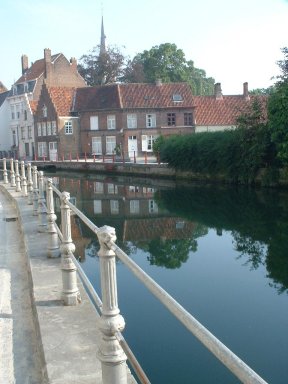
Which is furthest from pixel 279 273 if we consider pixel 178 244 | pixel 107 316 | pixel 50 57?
pixel 50 57

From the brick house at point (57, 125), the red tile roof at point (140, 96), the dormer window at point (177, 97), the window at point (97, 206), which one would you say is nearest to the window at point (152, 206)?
the window at point (97, 206)

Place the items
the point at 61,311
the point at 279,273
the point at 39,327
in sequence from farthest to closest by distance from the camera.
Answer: the point at 279,273 → the point at 61,311 → the point at 39,327

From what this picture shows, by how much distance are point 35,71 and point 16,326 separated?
60.0m

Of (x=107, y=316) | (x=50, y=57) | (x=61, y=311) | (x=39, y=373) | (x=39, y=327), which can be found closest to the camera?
(x=107, y=316)

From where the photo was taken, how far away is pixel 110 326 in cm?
236

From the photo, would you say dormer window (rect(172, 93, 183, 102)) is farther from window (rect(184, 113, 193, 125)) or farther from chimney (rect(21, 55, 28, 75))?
chimney (rect(21, 55, 28, 75))

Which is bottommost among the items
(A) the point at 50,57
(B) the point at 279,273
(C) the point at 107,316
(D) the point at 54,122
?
(B) the point at 279,273

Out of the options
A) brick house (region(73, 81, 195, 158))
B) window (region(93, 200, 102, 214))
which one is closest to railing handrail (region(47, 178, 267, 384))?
window (region(93, 200, 102, 214))

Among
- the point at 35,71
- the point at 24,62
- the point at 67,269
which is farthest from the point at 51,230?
the point at 24,62

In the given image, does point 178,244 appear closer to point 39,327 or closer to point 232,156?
point 39,327

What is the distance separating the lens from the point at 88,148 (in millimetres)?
51125

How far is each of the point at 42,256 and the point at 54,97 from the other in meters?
48.4

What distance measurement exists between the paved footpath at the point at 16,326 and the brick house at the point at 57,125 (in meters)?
44.2

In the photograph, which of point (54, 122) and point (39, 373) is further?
point (54, 122)
